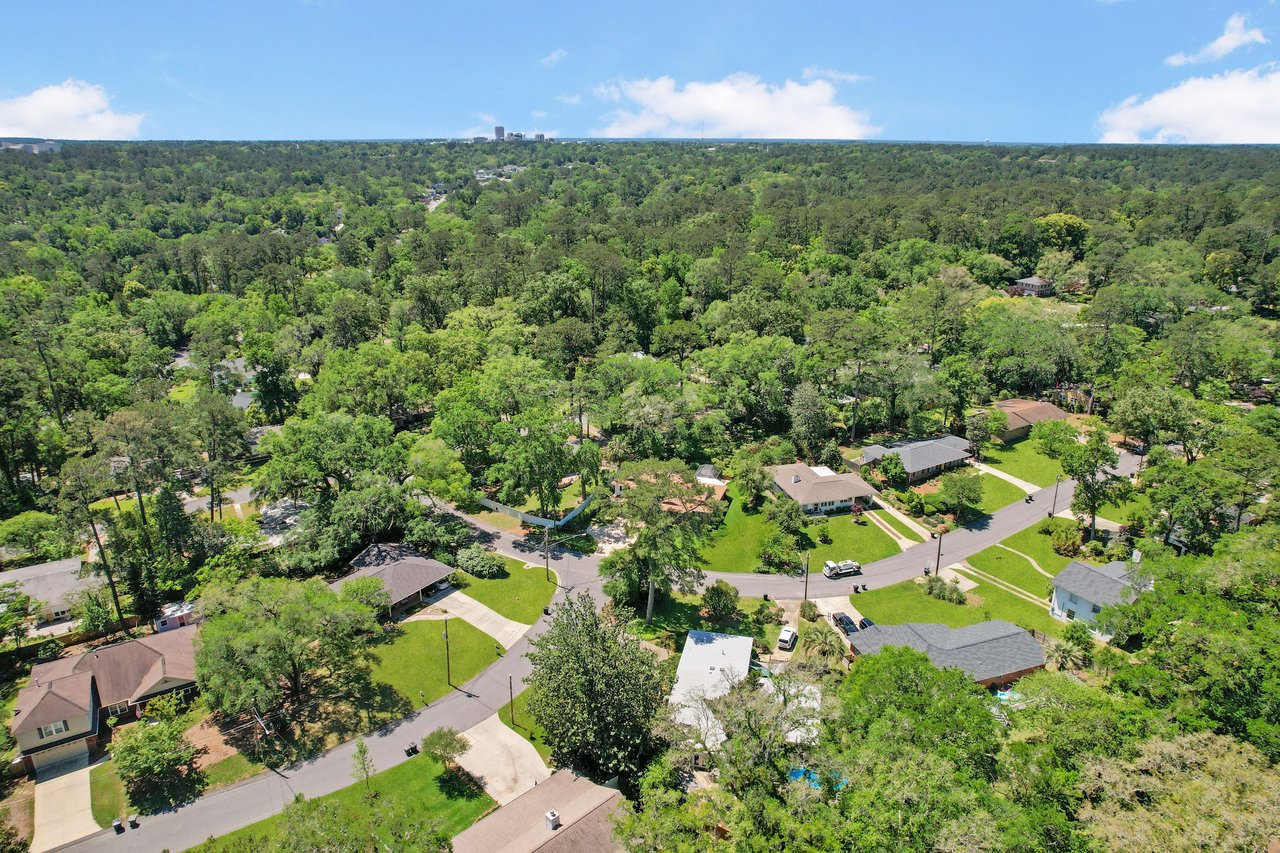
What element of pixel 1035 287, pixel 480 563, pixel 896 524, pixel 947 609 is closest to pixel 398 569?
pixel 480 563

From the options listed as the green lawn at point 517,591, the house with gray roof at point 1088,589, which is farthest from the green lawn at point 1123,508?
the green lawn at point 517,591

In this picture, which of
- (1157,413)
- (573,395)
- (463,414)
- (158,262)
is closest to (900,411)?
(1157,413)

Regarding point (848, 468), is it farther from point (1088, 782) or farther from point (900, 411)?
point (1088, 782)

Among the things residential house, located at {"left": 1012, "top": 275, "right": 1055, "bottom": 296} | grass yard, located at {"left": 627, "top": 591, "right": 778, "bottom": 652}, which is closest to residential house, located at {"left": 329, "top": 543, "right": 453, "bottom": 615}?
grass yard, located at {"left": 627, "top": 591, "right": 778, "bottom": 652}

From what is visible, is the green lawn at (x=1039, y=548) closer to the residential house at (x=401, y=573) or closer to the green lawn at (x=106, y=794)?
the residential house at (x=401, y=573)

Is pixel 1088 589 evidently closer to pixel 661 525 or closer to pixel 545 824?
pixel 661 525

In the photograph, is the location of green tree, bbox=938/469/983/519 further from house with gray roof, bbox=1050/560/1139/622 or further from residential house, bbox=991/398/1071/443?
residential house, bbox=991/398/1071/443

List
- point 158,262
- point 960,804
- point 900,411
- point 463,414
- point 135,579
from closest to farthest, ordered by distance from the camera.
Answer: point 960,804, point 135,579, point 463,414, point 900,411, point 158,262
